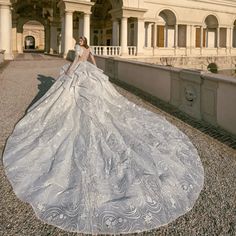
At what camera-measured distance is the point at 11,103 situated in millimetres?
8141

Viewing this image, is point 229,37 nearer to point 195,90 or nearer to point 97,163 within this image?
point 195,90

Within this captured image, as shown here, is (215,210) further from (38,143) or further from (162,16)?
(162,16)

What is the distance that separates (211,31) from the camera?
110ft

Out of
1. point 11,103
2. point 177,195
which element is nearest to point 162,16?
point 11,103

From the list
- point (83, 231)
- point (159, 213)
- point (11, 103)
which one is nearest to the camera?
point (83, 231)

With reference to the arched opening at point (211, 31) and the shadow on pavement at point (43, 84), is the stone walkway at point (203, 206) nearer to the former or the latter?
the shadow on pavement at point (43, 84)

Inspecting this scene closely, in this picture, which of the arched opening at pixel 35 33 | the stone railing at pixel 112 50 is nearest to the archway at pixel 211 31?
the stone railing at pixel 112 50

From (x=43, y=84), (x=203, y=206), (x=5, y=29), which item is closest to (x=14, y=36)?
(x=5, y=29)

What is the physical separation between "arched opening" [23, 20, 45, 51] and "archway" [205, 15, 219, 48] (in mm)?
31735

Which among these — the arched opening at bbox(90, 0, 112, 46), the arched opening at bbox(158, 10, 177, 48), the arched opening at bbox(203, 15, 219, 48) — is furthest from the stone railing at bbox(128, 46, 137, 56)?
the arched opening at bbox(203, 15, 219, 48)

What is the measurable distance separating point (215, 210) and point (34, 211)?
6.70ft

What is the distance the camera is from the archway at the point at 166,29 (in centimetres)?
2908

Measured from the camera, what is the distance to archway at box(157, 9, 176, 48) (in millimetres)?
29078

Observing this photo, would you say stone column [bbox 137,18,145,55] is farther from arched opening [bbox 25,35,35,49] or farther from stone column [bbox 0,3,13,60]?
arched opening [bbox 25,35,35,49]
